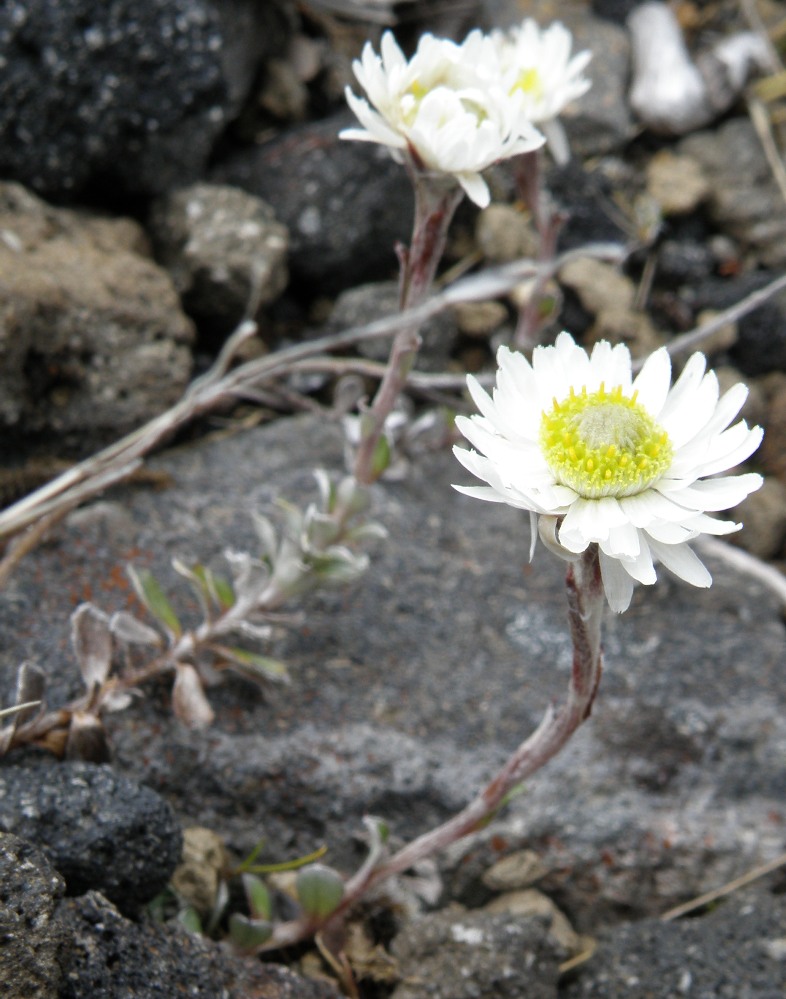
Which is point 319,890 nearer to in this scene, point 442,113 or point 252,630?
point 252,630

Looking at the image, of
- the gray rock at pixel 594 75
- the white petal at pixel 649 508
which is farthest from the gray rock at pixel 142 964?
the gray rock at pixel 594 75

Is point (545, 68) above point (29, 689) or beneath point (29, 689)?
above

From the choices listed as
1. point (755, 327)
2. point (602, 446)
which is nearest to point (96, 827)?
point (602, 446)

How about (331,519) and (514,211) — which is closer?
(331,519)

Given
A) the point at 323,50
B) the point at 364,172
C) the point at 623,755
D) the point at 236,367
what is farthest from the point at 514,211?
the point at 623,755

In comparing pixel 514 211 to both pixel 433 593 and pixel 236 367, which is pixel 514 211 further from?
pixel 433 593
